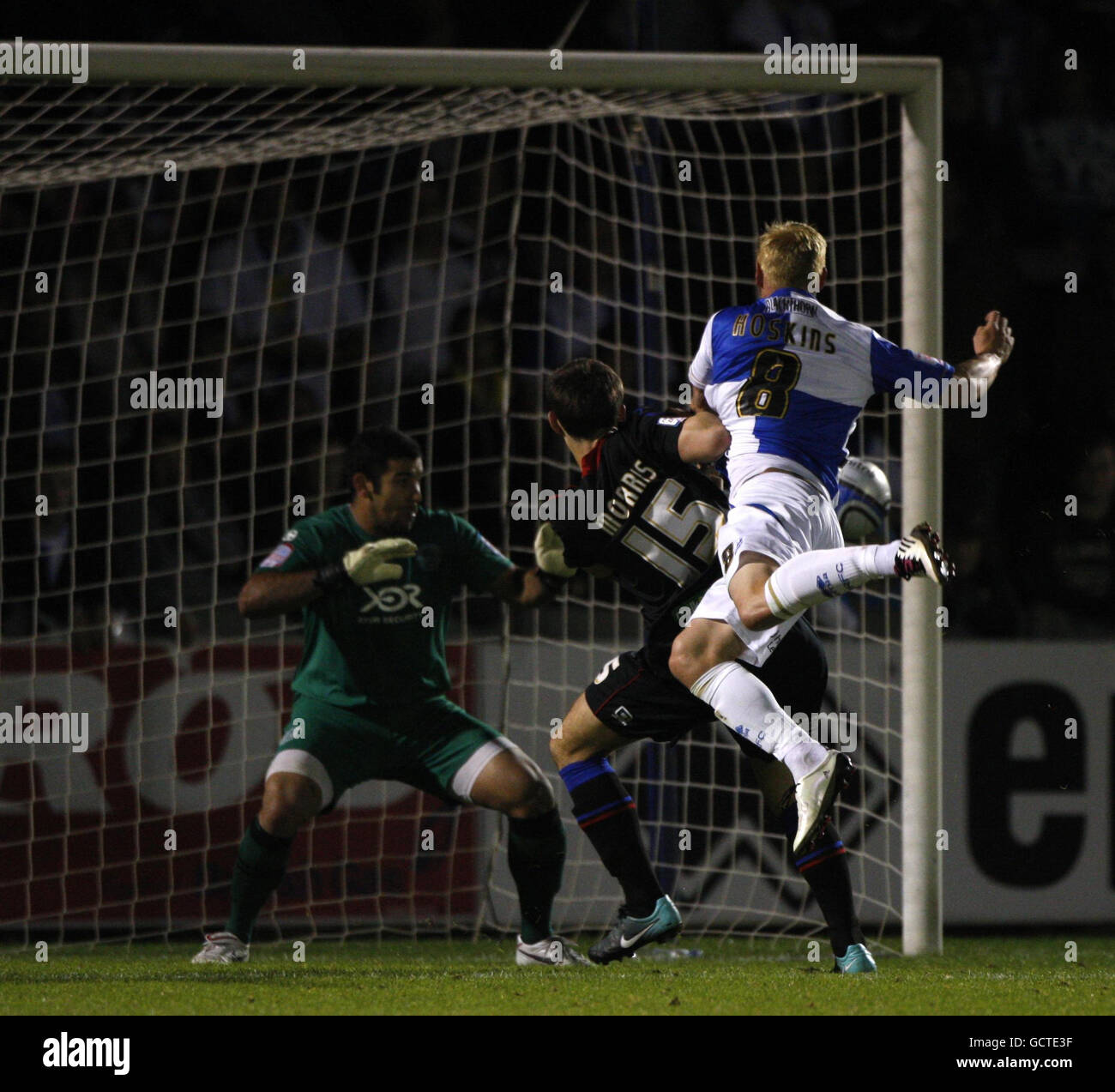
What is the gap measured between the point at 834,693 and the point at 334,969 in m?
2.62

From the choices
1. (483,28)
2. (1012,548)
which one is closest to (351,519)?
(1012,548)

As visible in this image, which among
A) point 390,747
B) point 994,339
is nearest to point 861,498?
point 994,339

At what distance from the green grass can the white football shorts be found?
94 centimetres

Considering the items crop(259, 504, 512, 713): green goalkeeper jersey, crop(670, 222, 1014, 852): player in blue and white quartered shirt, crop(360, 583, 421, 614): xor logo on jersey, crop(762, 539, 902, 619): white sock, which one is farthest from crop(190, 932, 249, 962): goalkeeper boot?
crop(762, 539, 902, 619): white sock

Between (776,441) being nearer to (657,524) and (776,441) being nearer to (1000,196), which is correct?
(657,524)

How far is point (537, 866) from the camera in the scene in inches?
213

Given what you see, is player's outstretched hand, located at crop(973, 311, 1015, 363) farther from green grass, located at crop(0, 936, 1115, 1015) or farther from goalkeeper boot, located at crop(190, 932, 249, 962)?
goalkeeper boot, located at crop(190, 932, 249, 962)

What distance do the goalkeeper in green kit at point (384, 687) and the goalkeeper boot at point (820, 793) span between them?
4.59 feet

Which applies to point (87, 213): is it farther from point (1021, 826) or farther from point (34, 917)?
point (1021, 826)

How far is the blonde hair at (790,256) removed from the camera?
189 inches

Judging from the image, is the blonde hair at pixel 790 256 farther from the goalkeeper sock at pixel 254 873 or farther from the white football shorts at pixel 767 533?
the goalkeeper sock at pixel 254 873

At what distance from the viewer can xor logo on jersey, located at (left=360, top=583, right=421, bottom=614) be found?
573 cm

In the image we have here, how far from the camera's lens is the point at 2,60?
5664 millimetres

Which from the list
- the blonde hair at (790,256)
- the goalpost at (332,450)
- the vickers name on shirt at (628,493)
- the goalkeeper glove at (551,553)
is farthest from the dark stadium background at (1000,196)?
the blonde hair at (790,256)
